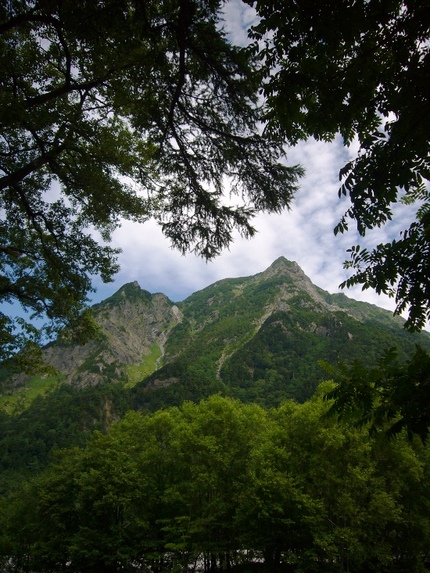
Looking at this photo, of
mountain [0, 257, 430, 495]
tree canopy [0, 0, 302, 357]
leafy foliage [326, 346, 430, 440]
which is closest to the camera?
leafy foliage [326, 346, 430, 440]

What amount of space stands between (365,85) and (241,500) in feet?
63.9

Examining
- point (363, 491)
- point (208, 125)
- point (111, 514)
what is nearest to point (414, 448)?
point (363, 491)

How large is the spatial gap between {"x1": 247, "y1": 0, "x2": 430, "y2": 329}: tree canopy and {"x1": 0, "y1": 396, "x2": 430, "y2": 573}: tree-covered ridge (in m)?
14.4

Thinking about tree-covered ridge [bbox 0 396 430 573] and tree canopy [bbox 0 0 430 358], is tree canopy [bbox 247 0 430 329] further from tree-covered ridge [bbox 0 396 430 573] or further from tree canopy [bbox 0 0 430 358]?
tree-covered ridge [bbox 0 396 430 573]

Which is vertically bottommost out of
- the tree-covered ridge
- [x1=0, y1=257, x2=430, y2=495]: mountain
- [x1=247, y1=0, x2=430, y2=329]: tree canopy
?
the tree-covered ridge

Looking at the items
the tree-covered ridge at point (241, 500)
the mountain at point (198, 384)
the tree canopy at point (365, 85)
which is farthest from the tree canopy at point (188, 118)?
the mountain at point (198, 384)

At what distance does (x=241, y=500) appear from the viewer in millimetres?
17547

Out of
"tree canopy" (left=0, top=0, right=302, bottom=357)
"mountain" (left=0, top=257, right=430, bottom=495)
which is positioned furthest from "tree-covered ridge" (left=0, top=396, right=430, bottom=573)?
"mountain" (left=0, top=257, right=430, bottom=495)

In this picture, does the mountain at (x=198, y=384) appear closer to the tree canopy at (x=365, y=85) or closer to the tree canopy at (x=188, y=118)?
the tree canopy at (x=188, y=118)

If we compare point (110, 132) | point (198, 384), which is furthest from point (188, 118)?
point (198, 384)

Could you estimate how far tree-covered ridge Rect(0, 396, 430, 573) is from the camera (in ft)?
50.9

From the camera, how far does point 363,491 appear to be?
15.7 metres

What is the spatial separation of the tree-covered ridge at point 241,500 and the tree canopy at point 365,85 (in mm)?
14427

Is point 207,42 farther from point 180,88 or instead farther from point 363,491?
point 363,491
